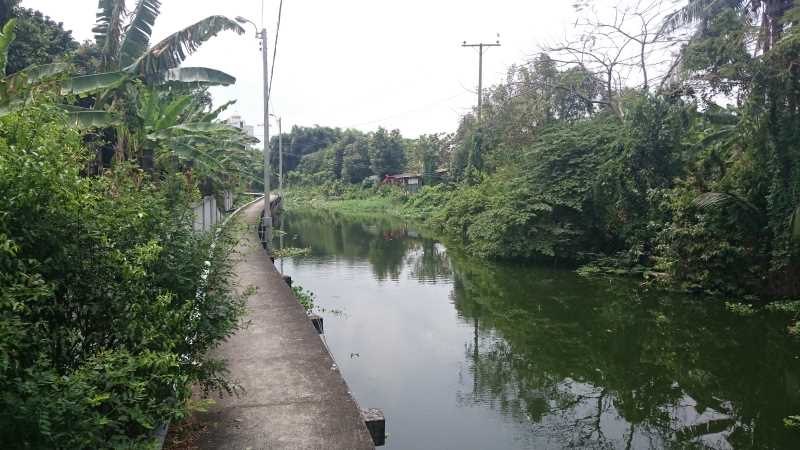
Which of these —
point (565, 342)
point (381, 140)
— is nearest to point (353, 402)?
point (565, 342)

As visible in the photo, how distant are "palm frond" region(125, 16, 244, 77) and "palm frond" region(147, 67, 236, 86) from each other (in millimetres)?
184

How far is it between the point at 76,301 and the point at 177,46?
942 cm

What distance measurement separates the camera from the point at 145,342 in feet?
10.9

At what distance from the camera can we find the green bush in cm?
255

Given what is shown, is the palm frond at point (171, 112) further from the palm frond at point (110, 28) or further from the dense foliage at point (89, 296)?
the dense foliage at point (89, 296)

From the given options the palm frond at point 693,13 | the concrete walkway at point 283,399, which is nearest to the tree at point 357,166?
the palm frond at point 693,13

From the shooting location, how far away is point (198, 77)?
11.8m

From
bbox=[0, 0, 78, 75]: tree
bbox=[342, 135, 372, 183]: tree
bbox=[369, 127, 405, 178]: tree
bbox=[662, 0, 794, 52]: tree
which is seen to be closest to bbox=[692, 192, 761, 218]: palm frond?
bbox=[662, 0, 794, 52]: tree

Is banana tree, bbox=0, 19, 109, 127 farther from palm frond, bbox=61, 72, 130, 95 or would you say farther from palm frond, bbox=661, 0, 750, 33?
palm frond, bbox=661, 0, 750, 33

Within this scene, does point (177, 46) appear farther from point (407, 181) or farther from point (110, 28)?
point (407, 181)

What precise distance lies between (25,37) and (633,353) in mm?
→ 14969

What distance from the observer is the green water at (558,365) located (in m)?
6.74

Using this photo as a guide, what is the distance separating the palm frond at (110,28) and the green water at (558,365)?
6.39 m

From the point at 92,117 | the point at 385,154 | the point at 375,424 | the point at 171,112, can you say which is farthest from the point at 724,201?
the point at 385,154
